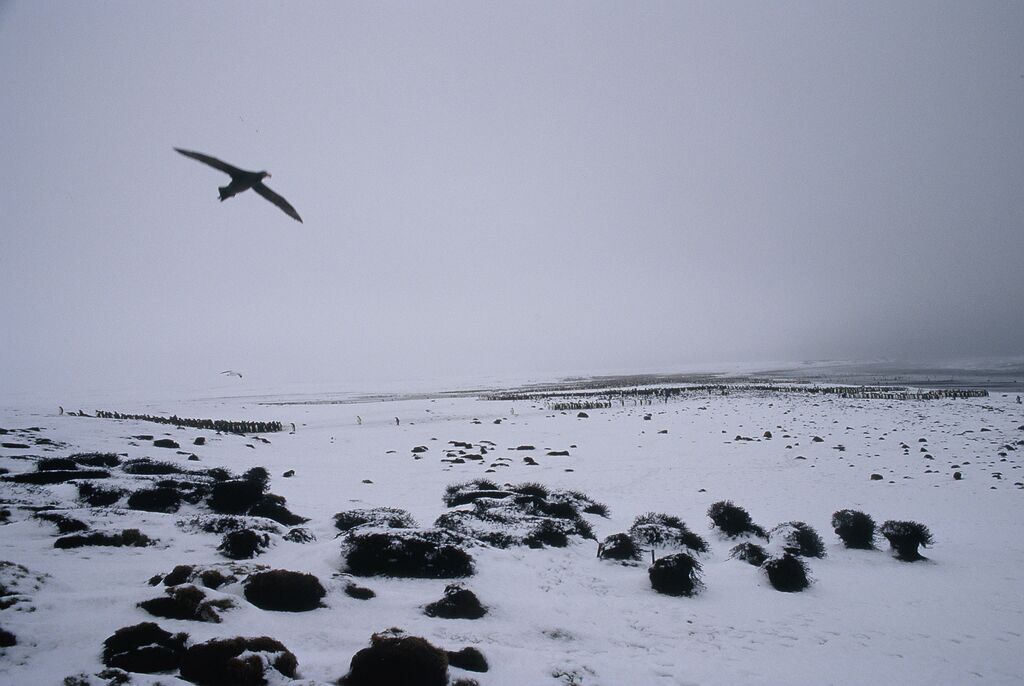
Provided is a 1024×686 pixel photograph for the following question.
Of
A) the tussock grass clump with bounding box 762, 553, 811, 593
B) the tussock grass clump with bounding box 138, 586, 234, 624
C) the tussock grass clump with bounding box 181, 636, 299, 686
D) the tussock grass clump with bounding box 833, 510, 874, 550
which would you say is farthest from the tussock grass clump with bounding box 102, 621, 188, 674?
the tussock grass clump with bounding box 833, 510, 874, 550

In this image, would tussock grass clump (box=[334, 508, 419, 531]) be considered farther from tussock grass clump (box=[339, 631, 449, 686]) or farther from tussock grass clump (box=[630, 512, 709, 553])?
tussock grass clump (box=[339, 631, 449, 686])

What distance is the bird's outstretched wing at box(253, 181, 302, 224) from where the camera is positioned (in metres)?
5.60

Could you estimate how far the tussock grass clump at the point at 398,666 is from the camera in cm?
441

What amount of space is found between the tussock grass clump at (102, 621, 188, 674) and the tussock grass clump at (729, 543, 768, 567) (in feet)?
32.3

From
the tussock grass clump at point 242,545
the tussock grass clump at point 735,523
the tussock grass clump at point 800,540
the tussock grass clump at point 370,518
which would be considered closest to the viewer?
the tussock grass clump at point 242,545

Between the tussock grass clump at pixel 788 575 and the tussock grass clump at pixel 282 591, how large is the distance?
7858 mm

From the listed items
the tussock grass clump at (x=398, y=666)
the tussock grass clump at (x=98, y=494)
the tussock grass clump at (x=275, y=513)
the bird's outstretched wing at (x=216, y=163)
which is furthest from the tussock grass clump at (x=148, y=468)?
the tussock grass clump at (x=398, y=666)

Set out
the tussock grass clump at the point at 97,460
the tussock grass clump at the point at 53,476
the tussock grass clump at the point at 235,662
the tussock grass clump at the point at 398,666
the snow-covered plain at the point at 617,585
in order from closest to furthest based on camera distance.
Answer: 1. the tussock grass clump at the point at 235,662
2. the tussock grass clump at the point at 398,666
3. the snow-covered plain at the point at 617,585
4. the tussock grass clump at the point at 53,476
5. the tussock grass clump at the point at 97,460

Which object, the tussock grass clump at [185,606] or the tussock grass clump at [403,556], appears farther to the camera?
the tussock grass clump at [403,556]

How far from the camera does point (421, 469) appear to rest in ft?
64.6

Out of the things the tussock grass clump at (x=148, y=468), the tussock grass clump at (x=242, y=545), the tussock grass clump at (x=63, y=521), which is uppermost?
the tussock grass clump at (x=63, y=521)

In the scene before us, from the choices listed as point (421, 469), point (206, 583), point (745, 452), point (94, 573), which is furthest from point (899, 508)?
point (94, 573)

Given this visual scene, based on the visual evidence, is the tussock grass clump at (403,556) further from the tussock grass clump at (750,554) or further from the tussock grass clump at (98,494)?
the tussock grass clump at (98,494)

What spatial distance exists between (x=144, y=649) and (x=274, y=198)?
15.6ft
